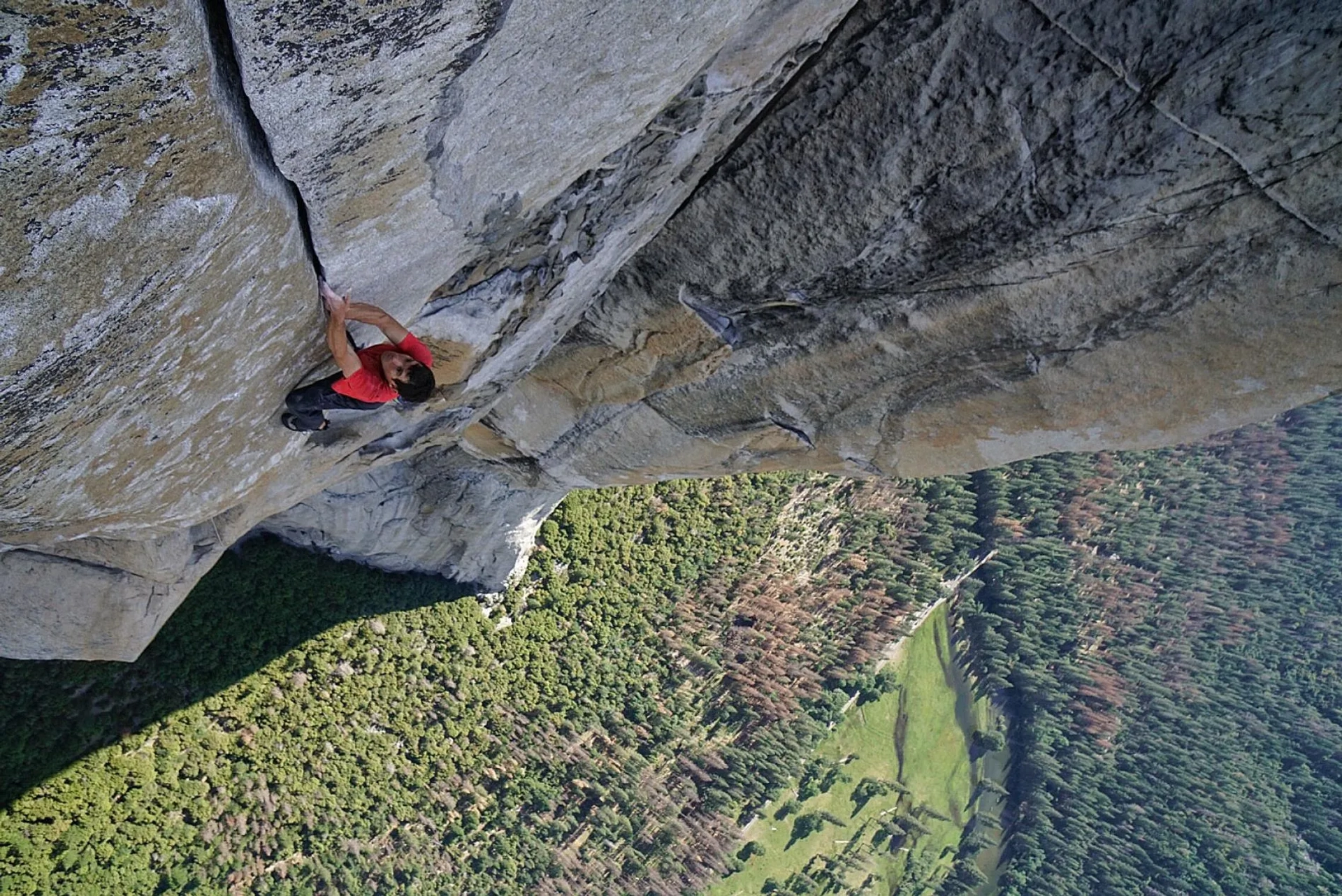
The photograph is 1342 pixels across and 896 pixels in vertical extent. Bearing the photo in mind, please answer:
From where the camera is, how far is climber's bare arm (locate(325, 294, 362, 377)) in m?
4.33

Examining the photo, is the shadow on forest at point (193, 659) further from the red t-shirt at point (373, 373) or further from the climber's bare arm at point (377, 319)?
the climber's bare arm at point (377, 319)

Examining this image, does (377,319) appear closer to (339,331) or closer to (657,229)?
(339,331)

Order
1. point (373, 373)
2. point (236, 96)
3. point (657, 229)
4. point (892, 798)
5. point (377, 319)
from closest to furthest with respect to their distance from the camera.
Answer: point (236, 96) → point (377, 319) → point (373, 373) → point (657, 229) → point (892, 798)

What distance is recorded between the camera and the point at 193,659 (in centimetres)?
1063

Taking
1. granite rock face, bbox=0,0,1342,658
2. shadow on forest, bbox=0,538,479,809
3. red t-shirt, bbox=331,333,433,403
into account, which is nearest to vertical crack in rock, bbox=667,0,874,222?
granite rock face, bbox=0,0,1342,658

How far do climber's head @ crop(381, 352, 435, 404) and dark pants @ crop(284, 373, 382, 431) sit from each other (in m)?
0.31

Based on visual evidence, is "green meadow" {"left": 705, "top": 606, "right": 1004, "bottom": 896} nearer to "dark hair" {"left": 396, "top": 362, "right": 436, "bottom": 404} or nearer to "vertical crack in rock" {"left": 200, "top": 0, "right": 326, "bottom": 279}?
"dark hair" {"left": 396, "top": 362, "right": 436, "bottom": 404}

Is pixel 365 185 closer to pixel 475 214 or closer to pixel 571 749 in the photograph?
pixel 475 214

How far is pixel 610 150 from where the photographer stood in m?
4.56

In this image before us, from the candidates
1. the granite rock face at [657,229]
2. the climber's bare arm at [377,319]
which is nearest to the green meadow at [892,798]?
the granite rock face at [657,229]

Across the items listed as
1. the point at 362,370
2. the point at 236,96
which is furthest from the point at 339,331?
the point at 236,96

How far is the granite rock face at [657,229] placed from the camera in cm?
281

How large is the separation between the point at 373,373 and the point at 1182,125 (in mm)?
4544

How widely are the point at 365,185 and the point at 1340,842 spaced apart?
138 feet
